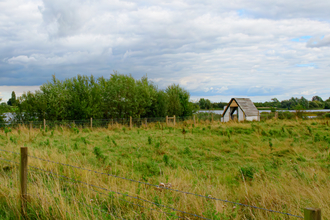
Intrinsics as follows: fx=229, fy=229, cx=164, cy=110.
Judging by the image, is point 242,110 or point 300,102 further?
point 300,102

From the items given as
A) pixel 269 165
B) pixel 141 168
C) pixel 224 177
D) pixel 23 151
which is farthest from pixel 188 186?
pixel 269 165

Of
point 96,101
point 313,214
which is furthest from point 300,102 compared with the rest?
point 313,214

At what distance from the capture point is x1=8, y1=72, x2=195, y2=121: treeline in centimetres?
1830

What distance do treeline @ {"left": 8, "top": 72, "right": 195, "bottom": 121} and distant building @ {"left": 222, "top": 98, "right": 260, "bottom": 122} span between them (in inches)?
Answer: 412

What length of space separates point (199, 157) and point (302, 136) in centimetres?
751

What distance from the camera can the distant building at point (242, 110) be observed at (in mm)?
30797

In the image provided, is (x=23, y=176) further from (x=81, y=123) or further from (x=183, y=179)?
(x=81, y=123)

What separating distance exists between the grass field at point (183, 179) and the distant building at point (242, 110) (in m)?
16.3

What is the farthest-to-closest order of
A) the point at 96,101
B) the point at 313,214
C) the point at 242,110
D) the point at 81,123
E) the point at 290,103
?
1. the point at 290,103
2. the point at 242,110
3. the point at 96,101
4. the point at 81,123
5. the point at 313,214

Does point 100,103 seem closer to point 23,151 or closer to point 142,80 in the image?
point 142,80

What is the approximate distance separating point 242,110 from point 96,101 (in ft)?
65.3

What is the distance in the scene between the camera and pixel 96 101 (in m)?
→ 19.9

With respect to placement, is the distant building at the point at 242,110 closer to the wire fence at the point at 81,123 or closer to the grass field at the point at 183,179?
the wire fence at the point at 81,123

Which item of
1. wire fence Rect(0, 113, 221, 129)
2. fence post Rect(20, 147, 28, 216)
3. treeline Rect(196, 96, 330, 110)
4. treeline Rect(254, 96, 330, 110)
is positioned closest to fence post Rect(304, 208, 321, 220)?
fence post Rect(20, 147, 28, 216)
